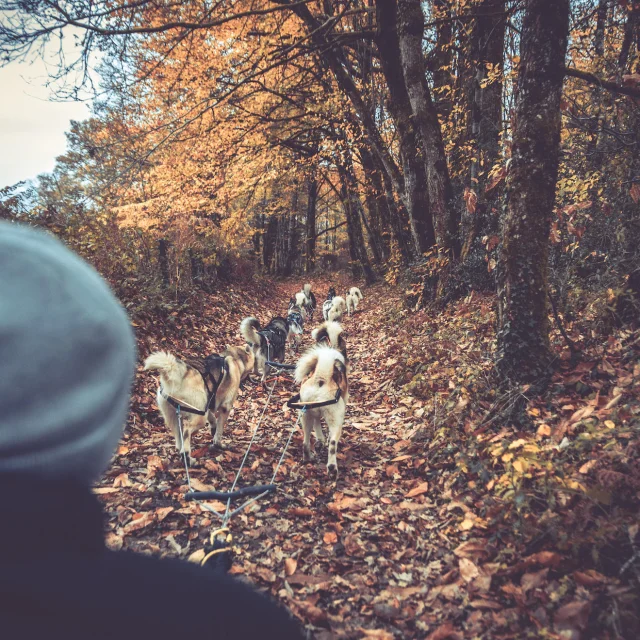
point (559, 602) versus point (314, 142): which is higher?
point (314, 142)

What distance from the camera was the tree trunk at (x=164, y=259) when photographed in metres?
11.4

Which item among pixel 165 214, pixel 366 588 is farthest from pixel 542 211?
pixel 165 214

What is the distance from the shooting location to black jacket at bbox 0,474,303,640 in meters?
0.63

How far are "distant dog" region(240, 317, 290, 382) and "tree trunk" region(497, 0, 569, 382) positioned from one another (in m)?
4.56

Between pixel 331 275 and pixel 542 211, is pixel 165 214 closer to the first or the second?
pixel 542 211

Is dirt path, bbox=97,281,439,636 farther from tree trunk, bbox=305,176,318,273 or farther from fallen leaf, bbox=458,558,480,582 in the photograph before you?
tree trunk, bbox=305,176,318,273

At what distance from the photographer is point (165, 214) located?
35.2 feet

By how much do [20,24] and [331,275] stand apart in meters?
27.3

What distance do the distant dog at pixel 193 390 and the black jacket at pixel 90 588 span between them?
3.66m

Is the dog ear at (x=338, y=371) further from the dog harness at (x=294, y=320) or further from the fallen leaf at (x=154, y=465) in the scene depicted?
the dog harness at (x=294, y=320)

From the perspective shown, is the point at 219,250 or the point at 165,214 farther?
the point at 219,250

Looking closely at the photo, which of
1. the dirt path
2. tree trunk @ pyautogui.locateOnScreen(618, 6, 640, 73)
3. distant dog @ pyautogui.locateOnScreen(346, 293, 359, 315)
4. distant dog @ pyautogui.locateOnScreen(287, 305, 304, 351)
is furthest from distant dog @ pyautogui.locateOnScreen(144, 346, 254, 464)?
distant dog @ pyautogui.locateOnScreen(346, 293, 359, 315)

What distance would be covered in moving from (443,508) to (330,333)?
12.9ft

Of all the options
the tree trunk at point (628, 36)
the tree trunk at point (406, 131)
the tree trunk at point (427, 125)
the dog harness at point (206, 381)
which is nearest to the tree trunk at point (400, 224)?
the tree trunk at point (406, 131)
